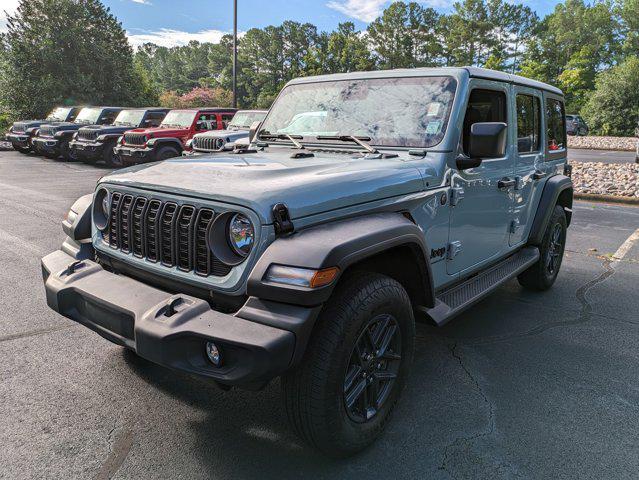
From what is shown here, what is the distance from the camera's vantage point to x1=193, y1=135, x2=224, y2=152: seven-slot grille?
12.6 metres

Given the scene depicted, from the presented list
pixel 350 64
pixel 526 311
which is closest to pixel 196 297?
pixel 526 311

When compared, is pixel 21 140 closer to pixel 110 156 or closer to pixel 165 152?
pixel 110 156

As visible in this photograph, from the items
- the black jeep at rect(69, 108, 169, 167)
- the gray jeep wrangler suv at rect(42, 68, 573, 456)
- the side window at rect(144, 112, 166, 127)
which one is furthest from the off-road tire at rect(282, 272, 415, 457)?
the side window at rect(144, 112, 166, 127)

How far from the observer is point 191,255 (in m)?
2.42

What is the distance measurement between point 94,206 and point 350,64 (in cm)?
6666

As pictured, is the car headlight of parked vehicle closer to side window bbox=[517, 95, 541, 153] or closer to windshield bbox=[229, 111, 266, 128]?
side window bbox=[517, 95, 541, 153]

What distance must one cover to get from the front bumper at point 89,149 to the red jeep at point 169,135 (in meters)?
1.26

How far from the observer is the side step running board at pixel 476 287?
3.10m

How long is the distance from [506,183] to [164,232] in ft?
8.53

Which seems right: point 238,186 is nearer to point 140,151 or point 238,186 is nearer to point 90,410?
point 90,410

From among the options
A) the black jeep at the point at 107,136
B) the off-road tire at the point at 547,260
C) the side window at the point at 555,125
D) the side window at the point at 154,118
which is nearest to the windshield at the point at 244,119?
the side window at the point at 154,118

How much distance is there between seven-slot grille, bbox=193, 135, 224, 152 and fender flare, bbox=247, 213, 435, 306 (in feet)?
34.6

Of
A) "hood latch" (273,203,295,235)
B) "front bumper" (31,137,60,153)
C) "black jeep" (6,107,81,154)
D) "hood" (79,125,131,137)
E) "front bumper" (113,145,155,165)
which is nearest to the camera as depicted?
"hood latch" (273,203,295,235)

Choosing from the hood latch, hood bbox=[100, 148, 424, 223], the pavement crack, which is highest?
hood bbox=[100, 148, 424, 223]
